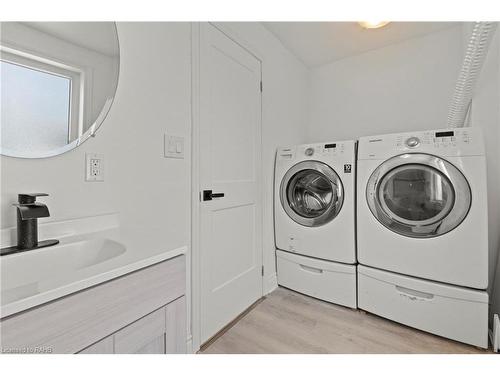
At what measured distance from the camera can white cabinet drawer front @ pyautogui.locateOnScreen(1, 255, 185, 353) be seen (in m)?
0.49

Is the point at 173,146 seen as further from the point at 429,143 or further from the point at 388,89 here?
the point at 388,89

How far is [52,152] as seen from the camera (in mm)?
863

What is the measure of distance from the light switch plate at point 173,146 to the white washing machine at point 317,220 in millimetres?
1032

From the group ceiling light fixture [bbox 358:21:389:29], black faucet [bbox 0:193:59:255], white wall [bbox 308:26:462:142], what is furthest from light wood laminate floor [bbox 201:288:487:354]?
ceiling light fixture [bbox 358:21:389:29]

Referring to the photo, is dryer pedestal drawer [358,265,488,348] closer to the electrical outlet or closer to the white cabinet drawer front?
the white cabinet drawer front

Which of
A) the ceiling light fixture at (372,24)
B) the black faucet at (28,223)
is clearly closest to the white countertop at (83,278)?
the black faucet at (28,223)

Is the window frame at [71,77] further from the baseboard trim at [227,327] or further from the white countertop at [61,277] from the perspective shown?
the baseboard trim at [227,327]

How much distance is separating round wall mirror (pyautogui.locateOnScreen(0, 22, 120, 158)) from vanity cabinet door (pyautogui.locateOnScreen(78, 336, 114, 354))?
0.66 meters

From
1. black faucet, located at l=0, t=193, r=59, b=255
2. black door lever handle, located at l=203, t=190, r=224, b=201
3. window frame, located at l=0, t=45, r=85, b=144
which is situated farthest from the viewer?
black door lever handle, located at l=203, t=190, r=224, b=201

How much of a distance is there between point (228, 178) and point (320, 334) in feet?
3.88

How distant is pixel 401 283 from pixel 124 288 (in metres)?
1.68

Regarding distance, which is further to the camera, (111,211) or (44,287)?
(111,211)
